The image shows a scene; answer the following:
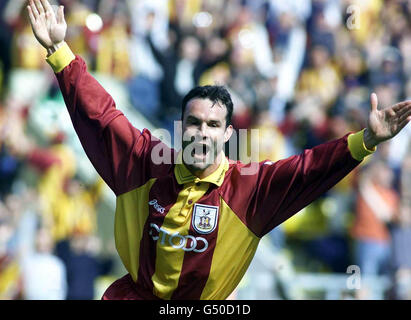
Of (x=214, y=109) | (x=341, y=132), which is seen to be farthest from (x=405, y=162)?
(x=214, y=109)

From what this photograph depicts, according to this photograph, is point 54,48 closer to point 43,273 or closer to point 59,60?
point 59,60

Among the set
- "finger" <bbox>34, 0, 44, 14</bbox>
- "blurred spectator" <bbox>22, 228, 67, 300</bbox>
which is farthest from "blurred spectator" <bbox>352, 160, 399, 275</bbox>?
"finger" <bbox>34, 0, 44, 14</bbox>

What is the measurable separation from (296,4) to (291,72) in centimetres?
106

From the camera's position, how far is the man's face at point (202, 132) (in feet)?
17.1

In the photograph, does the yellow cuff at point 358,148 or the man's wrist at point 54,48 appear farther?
the man's wrist at point 54,48

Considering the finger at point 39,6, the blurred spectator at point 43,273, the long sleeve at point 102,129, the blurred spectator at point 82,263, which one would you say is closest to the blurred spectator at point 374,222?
the blurred spectator at point 82,263

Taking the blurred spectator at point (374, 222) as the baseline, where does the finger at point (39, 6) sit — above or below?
below

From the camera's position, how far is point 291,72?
1117 cm

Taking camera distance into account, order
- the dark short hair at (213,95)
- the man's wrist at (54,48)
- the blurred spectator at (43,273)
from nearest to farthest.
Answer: the dark short hair at (213,95), the man's wrist at (54,48), the blurred spectator at (43,273)

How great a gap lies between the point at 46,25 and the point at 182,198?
1471 mm

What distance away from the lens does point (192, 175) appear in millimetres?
5352

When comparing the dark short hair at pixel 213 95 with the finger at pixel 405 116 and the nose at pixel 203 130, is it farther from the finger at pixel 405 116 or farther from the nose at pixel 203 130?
the finger at pixel 405 116

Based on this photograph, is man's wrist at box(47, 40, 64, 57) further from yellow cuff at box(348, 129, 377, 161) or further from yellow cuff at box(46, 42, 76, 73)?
yellow cuff at box(348, 129, 377, 161)

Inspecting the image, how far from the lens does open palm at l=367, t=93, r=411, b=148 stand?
16.3 feet
